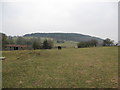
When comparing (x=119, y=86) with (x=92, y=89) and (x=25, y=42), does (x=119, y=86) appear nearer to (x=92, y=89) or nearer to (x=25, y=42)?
(x=92, y=89)

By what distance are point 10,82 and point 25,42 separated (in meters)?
57.4

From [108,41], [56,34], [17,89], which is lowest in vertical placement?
[17,89]

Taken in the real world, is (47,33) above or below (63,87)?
A: above

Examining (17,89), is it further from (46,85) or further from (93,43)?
(93,43)

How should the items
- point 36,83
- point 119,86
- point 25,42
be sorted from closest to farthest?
point 119,86 < point 36,83 < point 25,42

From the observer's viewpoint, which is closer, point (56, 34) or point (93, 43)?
point (93, 43)

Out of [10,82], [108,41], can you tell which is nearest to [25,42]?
[108,41]

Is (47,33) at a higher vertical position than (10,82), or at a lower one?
higher

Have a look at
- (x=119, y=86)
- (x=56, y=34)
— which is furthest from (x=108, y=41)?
(x=56, y=34)

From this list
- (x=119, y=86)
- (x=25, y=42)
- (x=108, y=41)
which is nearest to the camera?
(x=119, y=86)

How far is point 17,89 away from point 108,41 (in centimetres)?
5886

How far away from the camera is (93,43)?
5650 centimetres

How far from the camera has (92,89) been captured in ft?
14.2

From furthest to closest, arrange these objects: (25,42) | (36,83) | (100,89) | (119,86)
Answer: (25,42), (36,83), (119,86), (100,89)
